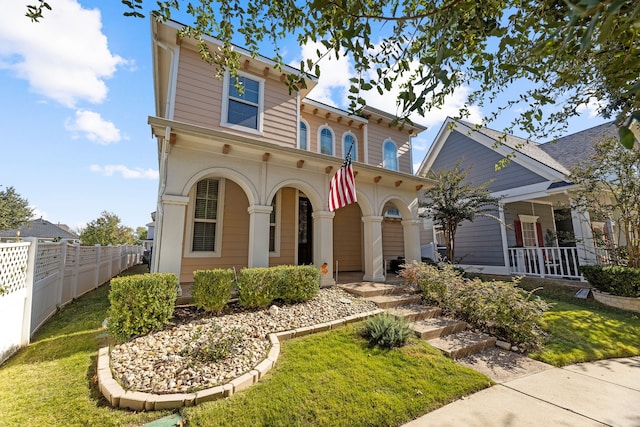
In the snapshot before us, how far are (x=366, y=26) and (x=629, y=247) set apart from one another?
33.1 ft

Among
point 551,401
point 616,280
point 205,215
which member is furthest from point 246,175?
point 616,280

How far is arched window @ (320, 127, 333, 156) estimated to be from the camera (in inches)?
394

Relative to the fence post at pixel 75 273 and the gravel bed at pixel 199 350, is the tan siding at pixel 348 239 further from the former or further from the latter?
the fence post at pixel 75 273

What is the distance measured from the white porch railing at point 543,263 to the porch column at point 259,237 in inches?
394

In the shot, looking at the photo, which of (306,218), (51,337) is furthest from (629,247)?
(51,337)

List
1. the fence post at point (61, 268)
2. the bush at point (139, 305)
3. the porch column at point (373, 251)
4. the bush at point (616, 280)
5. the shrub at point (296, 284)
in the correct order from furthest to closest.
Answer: the porch column at point (373, 251), the bush at point (616, 280), the fence post at point (61, 268), the shrub at point (296, 284), the bush at point (139, 305)

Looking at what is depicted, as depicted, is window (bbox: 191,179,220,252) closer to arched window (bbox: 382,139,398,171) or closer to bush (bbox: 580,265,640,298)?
arched window (bbox: 382,139,398,171)

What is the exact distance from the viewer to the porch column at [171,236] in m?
5.27

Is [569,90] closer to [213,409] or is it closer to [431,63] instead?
[431,63]

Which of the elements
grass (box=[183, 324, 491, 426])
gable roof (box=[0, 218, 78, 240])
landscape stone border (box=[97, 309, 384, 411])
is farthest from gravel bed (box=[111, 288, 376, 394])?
gable roof (box=[0, 218, 78, 240])

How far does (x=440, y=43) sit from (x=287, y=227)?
726 cm

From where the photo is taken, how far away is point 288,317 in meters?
4.88

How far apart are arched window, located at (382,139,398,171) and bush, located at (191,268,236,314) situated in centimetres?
844

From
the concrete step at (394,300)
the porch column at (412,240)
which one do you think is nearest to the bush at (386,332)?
the concrete step at (394,300)
